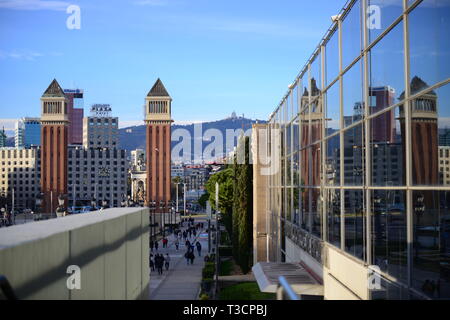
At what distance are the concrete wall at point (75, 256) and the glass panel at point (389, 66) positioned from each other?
4.37 meters

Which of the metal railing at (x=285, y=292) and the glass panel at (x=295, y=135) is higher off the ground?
the glass panel at (x=295, y=135)

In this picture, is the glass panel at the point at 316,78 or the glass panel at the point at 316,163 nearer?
the glass panel at the point at 316,163

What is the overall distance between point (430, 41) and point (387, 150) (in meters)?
2.22

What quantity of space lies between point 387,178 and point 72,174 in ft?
522

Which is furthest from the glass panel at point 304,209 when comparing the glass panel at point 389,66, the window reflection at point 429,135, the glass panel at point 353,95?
the window reflection at point 429,135

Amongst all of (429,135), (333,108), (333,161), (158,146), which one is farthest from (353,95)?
(158,146)

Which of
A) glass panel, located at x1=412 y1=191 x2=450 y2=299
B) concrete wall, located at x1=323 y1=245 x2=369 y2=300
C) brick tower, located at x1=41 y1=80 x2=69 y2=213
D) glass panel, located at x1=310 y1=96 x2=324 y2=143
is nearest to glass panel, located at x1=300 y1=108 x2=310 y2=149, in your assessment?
glass panel, located at x1=310 y1=96 x2=324 y2=143

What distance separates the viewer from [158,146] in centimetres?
11462

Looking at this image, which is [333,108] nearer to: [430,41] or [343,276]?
[343,276]

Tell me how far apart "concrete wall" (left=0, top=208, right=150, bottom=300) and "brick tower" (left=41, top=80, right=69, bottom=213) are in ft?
359

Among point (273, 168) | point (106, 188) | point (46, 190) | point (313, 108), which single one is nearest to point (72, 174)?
point (106, 188)

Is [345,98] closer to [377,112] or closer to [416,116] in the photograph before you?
[377,112]

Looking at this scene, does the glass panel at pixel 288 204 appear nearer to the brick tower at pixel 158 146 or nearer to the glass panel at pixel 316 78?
the glass panel at pixel 316 78

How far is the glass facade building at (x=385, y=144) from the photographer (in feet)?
23.8
